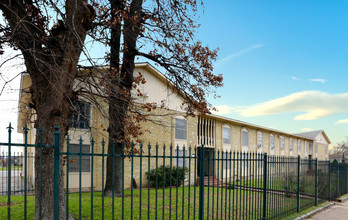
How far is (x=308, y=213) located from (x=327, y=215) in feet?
3.38

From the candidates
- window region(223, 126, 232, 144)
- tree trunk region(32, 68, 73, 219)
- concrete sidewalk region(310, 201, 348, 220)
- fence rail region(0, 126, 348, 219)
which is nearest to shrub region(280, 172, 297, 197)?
fence rail region(0, 126, 348, 219)

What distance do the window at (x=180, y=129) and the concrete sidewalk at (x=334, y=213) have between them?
36.2ft

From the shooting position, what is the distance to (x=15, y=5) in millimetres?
6832

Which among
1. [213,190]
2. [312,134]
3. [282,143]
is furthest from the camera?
[312,134]

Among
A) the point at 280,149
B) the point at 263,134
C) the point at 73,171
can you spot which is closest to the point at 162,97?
the point at 73,171

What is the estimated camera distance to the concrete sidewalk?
414 inches

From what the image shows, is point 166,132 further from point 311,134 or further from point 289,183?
point 311,134

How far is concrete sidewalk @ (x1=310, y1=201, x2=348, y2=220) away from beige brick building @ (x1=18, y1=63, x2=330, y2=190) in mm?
4620

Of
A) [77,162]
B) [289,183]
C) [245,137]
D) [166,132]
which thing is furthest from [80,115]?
[245,137]

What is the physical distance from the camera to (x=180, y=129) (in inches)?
856

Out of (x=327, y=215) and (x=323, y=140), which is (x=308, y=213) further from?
(x=323, y=140)

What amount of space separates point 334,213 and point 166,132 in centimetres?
1128

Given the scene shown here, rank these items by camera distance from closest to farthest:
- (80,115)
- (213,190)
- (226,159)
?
1. (213,190)
2. (226,159)
3. (80,115)

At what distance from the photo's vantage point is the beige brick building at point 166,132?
1550cm
